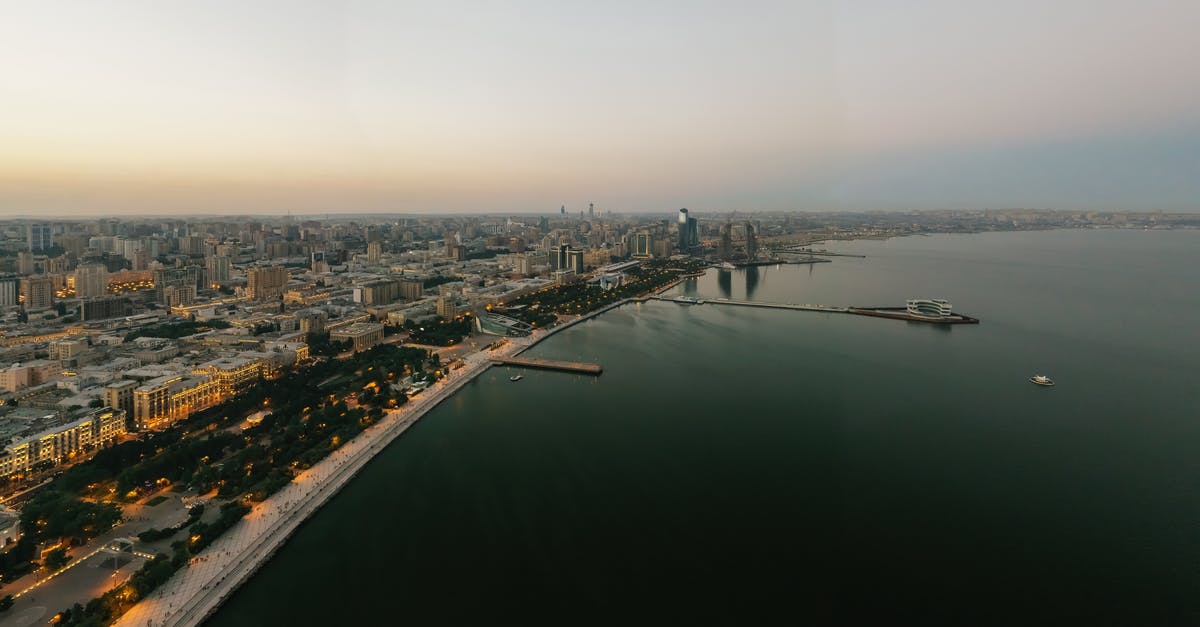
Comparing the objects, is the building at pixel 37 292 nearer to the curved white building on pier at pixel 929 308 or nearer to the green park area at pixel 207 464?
the green park area at pixel 207 464

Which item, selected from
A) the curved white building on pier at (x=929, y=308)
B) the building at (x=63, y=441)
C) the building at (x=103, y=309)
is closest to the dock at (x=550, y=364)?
the building at (x=63, y=441)

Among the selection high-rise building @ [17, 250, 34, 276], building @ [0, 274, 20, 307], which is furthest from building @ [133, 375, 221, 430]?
high-rise building @ [17, 250, 34, 276]

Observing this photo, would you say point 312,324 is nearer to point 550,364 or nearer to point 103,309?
point 550,364

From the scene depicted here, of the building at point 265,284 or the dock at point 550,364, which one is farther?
the building at point 265,284

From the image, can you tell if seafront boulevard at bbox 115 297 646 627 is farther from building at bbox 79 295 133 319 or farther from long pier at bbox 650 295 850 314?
building at bbox 79 295 133 319

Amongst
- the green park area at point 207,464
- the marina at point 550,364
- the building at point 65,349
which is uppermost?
the building at point 65,349

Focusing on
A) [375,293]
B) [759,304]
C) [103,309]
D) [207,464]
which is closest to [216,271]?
[103,309]
